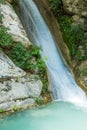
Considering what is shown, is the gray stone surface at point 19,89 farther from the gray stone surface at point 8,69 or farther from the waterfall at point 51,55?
the waterfall at point 51,55

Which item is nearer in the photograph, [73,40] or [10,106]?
[10,106]

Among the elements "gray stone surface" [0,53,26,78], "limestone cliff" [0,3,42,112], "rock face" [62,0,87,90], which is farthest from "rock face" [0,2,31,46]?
"rock face" [62,0,87,90]

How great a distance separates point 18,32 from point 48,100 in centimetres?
211

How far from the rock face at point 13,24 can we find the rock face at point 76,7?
2196 millimetres

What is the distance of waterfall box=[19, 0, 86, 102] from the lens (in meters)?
10.1

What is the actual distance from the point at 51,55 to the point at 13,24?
185cm

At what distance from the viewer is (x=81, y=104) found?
9594 millimetres

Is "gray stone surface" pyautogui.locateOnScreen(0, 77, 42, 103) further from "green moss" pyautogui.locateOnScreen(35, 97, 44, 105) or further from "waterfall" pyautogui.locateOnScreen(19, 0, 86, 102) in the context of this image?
"waterfall" pyautogui.locateOnScreen(19, 0, 86, 102)

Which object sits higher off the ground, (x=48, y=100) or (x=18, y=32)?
(x=18, y=32)

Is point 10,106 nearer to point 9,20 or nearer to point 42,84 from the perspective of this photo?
point 42,84

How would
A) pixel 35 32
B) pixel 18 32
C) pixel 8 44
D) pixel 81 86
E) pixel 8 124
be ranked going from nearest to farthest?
1. pixel 8 124
2. pixel 8 44
3. pixel 18 32
4. pixel 81 86
5. pixel 35 32

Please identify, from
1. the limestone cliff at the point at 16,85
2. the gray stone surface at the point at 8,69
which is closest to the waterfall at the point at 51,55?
the limestone cliff at the point at 16,85

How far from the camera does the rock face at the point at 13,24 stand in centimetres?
981

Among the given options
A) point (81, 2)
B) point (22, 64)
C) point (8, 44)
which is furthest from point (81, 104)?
point (81, 2)
